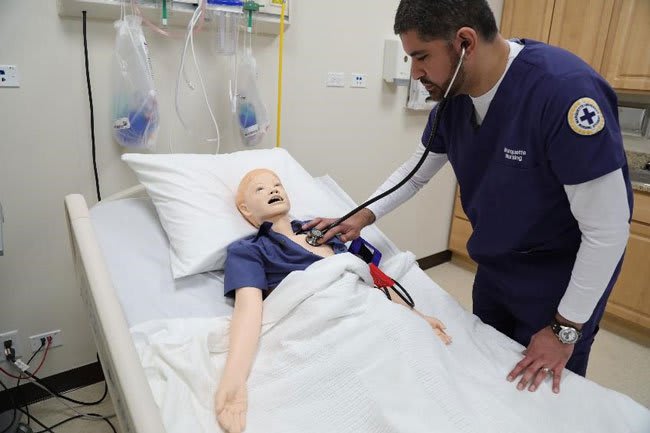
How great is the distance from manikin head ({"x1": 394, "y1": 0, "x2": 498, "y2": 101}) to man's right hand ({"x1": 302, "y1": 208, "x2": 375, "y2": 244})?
51 cm

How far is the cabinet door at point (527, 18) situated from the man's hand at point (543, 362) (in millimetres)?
2070

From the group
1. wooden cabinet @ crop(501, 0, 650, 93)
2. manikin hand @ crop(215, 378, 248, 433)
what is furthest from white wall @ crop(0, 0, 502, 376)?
manikin hand @ crop(215, 378, 248, 433)

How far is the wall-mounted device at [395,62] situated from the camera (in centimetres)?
218

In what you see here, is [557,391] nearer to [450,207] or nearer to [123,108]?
[123,108]

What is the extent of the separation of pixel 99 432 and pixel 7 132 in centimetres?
106

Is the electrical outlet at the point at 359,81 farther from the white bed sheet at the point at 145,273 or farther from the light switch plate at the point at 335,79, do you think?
the white bed sheet at the point at 145,273

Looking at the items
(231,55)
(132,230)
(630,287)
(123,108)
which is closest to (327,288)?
(132,230)

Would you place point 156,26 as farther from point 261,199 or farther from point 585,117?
point 585,117

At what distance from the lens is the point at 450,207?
296 centimetres

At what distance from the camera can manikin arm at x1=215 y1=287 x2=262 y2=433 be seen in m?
0.82

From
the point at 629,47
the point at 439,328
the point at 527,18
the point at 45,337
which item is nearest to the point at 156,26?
the point at 45,337

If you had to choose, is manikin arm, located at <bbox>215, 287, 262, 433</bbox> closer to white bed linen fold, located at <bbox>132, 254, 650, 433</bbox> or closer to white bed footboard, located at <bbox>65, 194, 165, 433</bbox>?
white bed linen fold, located at <bbox>132, 254, 650, 433</bbox>

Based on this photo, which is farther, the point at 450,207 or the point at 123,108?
the point at 450,207

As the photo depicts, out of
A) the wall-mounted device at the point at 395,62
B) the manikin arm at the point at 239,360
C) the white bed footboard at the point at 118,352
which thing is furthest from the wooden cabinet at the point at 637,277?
the white bed footboard at the point at 118,352
